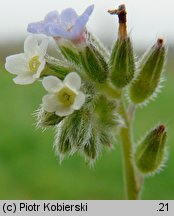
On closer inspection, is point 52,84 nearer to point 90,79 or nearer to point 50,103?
Result: point 50,103

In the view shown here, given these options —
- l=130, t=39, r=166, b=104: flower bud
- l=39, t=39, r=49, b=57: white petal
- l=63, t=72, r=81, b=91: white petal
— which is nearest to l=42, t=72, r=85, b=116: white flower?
l=63, t=72, r=81, b=91: white petal

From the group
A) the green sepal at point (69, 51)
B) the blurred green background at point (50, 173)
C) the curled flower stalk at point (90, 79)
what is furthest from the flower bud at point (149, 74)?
the blurred green background at point (50, 173)

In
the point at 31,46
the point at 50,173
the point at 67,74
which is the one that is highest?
the point at 50,173

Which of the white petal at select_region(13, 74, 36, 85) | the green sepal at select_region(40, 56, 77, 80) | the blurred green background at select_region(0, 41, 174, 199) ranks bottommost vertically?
the white petal at select_region(13, 74, 36, 85)

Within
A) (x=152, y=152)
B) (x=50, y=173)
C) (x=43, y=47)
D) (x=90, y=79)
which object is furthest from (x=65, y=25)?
(x=50, y=173)

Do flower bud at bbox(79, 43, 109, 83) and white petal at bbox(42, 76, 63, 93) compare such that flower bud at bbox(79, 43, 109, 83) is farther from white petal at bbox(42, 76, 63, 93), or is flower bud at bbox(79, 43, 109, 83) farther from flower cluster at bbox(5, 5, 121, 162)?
white petal at bbox(42, 76, 63, 93)
